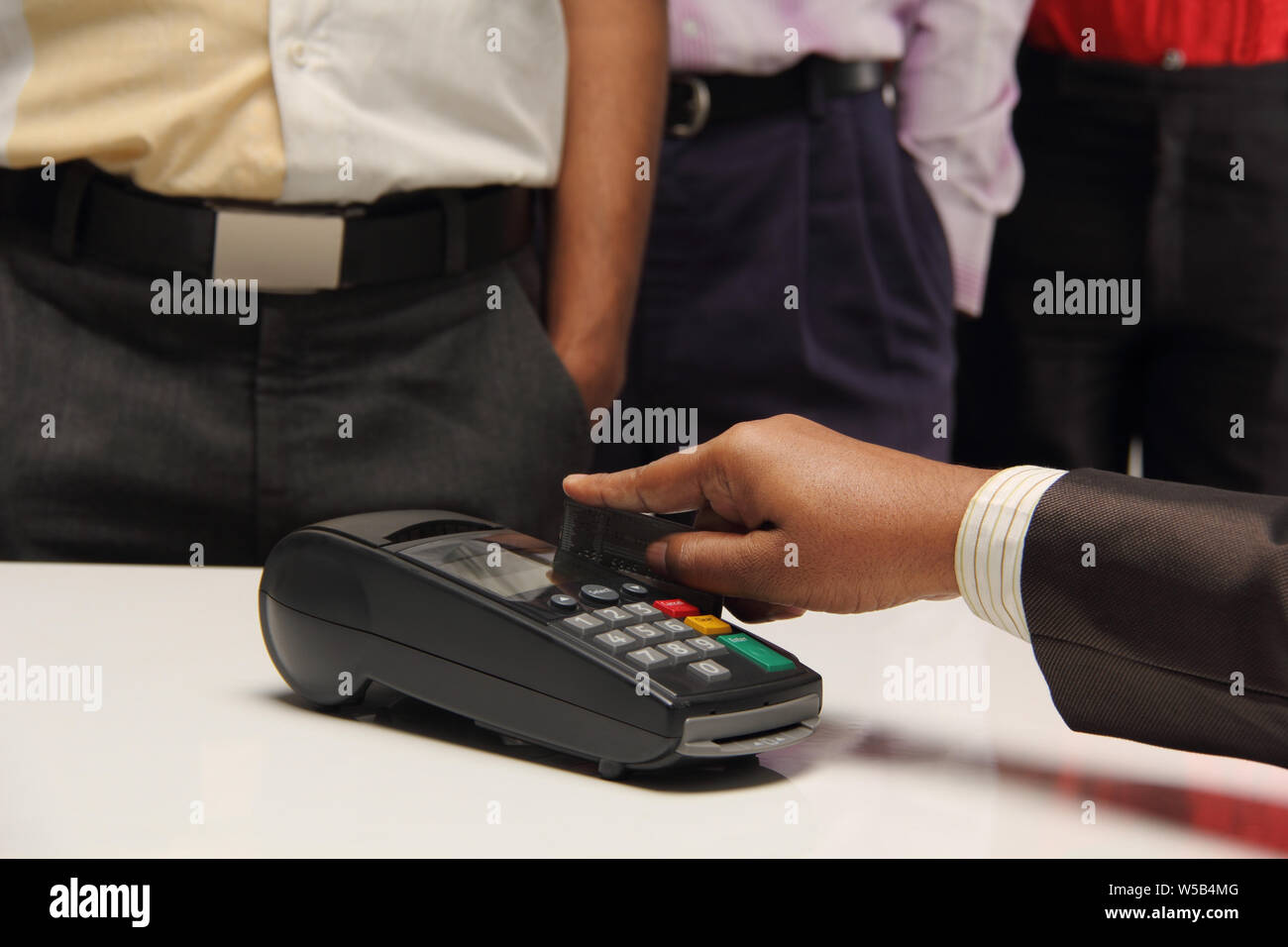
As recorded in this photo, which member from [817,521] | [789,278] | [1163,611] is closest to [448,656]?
[817,521]

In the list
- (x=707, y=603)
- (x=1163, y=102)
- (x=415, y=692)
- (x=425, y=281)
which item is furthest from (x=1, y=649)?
(x=1163, y=102)

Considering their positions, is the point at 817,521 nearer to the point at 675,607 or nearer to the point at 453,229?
the point at 675,607

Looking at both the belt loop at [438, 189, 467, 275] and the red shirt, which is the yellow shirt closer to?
the belt loop at [438, 189, 467, 275]

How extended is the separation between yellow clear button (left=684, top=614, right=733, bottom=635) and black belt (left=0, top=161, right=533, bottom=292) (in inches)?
21.4

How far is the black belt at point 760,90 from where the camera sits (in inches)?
54.3

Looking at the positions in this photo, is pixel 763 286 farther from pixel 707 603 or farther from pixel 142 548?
pixel 707 603

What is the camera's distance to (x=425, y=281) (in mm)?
1012

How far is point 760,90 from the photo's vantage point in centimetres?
138

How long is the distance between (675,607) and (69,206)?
633 millimetres

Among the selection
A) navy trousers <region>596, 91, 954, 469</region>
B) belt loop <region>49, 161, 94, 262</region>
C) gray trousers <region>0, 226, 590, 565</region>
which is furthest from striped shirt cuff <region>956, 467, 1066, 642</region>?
navy trousers <region>596, 91, 954, 469</region>

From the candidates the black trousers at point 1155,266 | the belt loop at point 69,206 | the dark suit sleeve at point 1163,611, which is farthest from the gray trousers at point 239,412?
the black trousers at point 1155,266

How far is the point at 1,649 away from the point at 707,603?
1.12 ft

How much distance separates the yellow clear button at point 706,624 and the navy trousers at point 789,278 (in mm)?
899

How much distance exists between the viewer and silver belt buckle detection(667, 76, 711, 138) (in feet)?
4.53
